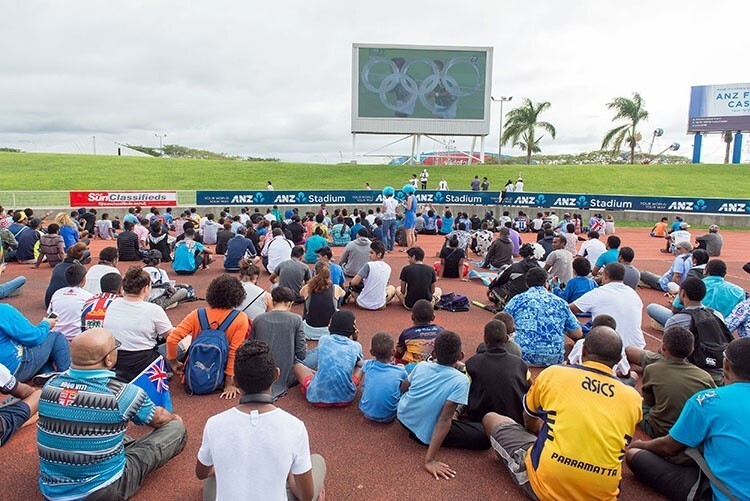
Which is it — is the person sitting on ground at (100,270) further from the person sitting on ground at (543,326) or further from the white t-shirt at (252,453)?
the person sitting on ground at (543,326)

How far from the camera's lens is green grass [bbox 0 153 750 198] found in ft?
127

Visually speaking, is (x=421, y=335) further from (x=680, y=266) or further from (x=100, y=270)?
(x=680, y=266)

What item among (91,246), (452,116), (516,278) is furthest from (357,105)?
(516,278)

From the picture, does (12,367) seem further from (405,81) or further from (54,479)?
(405,81)

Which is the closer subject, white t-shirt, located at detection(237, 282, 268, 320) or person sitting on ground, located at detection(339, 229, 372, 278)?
white t-shirt, located at detection(237, 282, 268, 320)

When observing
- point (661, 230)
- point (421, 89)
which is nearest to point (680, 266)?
point (661, 230)

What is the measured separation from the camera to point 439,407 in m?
4.18

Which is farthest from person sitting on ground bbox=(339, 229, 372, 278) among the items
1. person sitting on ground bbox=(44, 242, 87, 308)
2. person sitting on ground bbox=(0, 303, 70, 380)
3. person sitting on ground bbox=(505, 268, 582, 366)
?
person sitting on ground bbox=(0, 303, 70, 380)

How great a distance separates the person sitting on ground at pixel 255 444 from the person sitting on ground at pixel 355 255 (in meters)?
7.62

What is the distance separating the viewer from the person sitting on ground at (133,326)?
4852mm

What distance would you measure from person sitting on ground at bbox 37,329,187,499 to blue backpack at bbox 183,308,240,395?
1.55 meters

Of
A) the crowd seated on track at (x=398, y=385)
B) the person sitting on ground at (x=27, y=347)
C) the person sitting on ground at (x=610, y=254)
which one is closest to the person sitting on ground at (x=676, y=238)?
the person sitting on ground at (x=610, y=254)

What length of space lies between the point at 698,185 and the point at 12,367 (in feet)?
150

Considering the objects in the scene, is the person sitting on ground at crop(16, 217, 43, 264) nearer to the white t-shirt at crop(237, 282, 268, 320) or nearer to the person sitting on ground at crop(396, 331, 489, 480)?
the white t-shirt at crop(237, 282, 268, 320)
